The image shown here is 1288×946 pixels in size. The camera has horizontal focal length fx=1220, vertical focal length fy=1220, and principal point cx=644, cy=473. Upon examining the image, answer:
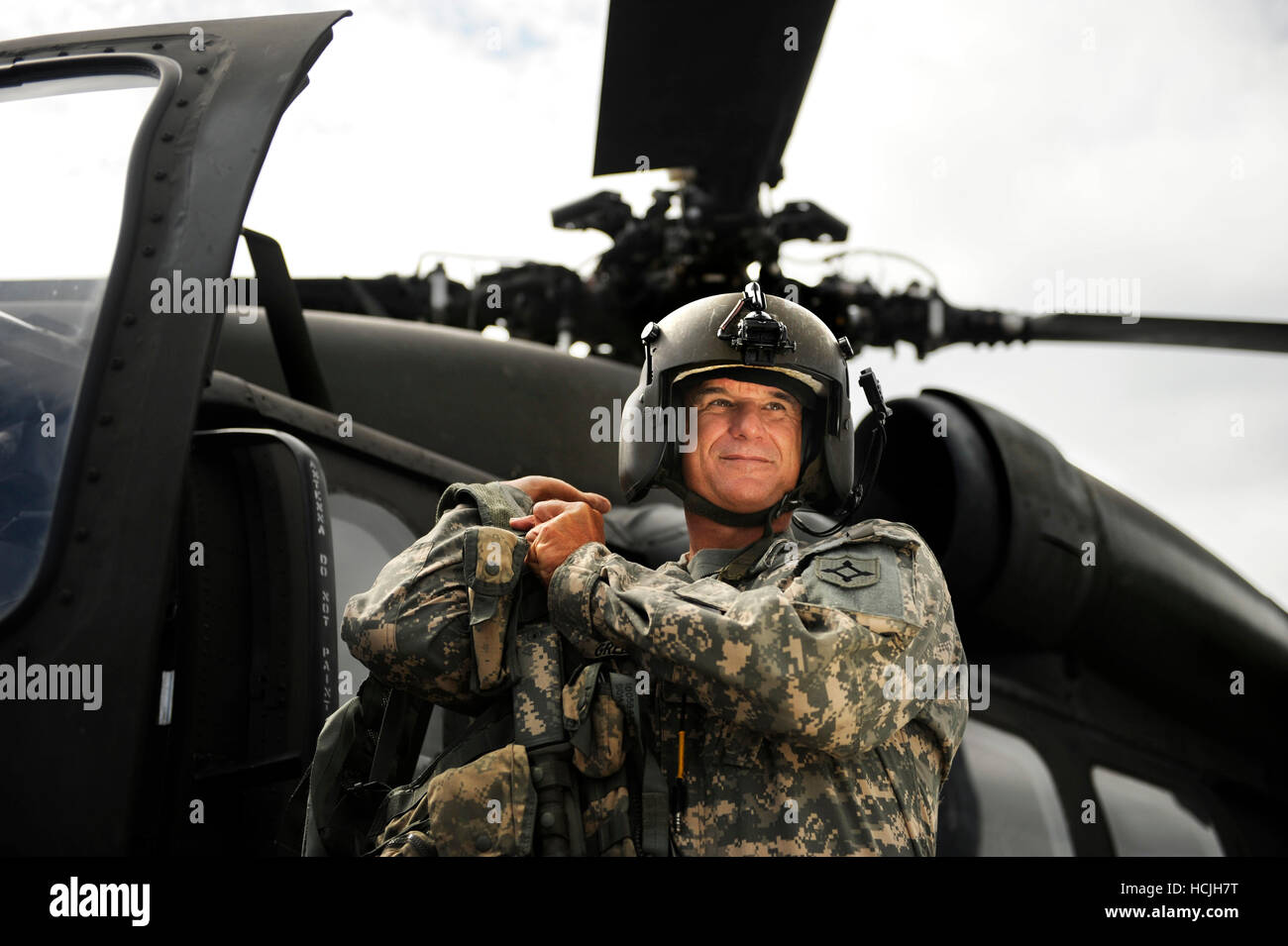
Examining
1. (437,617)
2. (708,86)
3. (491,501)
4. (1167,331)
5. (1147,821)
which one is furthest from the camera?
(1167,331)

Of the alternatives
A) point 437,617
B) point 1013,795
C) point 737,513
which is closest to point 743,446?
point 737,513

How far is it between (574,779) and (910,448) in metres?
2.27

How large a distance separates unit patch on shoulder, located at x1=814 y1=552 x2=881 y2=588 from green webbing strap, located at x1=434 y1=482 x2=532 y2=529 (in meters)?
0.57

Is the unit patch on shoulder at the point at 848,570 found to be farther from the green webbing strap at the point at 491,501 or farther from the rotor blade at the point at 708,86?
the rotor blade at the point at 708,86

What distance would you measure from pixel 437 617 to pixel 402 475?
1.52m

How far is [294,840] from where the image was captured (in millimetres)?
2367

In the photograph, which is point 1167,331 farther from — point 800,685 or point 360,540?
point 800,685

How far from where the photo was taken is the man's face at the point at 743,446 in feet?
7.43

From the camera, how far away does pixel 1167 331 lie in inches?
171

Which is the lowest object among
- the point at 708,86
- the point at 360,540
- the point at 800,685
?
the point at 800,685

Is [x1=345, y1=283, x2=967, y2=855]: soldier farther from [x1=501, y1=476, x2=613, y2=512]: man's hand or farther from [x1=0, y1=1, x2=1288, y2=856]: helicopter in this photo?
[x1=0, y1=1, x2=1288, y2=856]: helicopter
